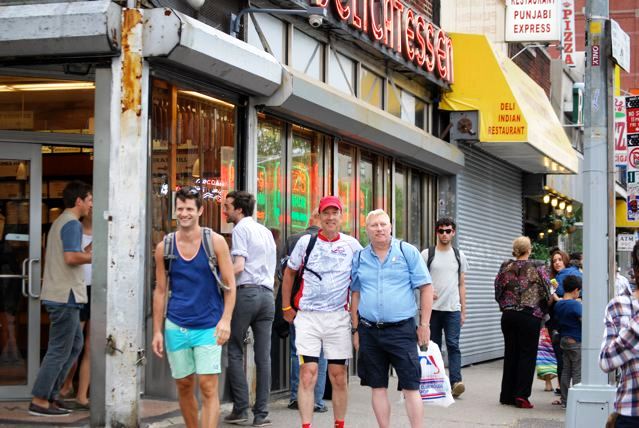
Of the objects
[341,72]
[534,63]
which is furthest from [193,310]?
[534,63]

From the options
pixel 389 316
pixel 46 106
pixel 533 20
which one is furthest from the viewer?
pixel 533 20

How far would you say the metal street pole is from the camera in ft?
29.3

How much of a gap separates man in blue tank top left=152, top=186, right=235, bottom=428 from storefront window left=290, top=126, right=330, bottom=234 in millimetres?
4574

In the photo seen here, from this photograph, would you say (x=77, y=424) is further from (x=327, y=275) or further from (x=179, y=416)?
(x=327, y=275)

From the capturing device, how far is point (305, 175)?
41.8ft

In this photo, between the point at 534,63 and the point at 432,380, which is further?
the point at 534,63

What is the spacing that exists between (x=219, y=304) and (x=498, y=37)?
1448 centimetres

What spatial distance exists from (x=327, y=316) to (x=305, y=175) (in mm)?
4208

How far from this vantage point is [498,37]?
21016 millimetres

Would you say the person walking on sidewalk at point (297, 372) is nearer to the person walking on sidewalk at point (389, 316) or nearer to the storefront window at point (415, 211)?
the person walking on sidewalk at point (389, 316)

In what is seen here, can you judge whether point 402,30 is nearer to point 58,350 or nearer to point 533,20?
point 533,20

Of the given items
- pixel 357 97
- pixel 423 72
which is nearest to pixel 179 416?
pixel 357 97

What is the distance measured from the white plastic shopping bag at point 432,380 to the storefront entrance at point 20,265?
380cm

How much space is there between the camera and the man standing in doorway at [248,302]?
9.66 metres
